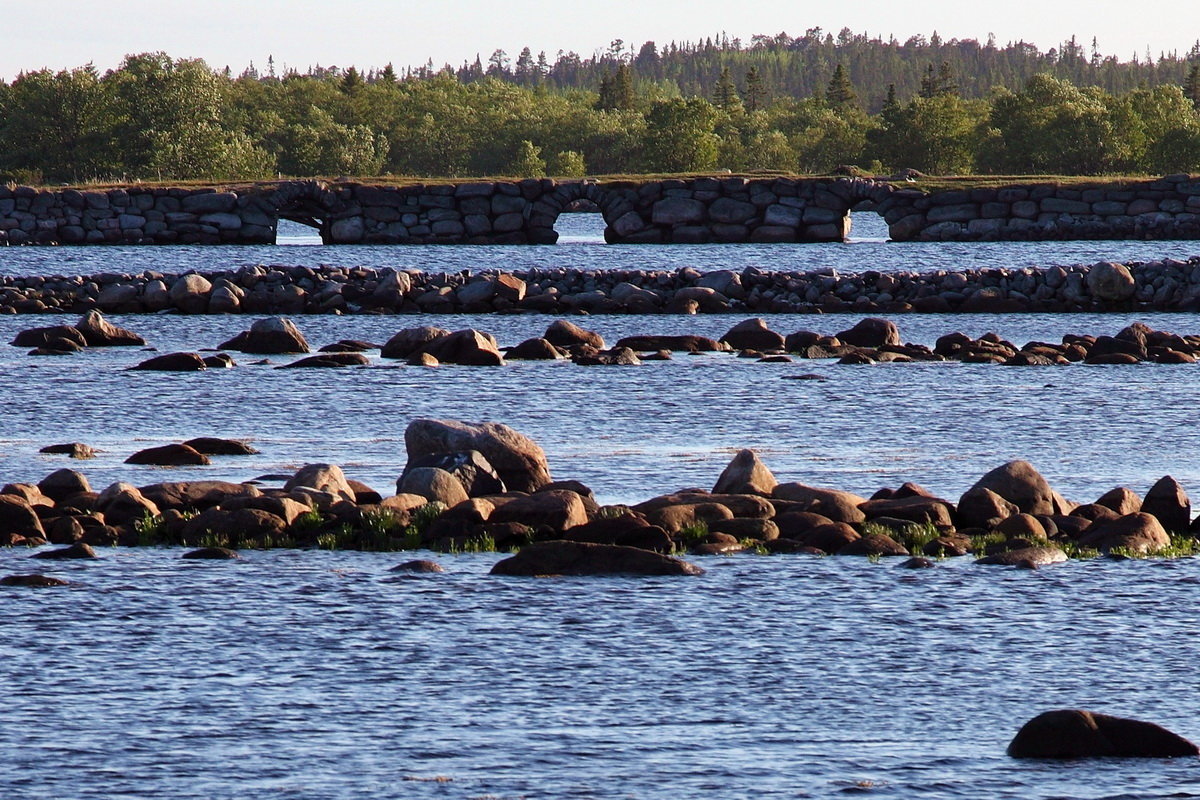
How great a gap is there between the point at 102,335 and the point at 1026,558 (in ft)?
93.8

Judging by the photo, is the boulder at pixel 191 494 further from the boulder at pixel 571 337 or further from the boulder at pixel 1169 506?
the boulder at pixel 571 337

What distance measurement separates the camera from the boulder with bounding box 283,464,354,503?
53.0 feet

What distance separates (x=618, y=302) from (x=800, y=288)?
4.69 metres

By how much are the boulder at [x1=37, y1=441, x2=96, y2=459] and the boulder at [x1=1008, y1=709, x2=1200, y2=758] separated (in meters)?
13.4

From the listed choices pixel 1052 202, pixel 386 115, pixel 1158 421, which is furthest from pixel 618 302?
pixel 386 115

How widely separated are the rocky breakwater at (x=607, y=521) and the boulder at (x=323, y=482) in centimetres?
2

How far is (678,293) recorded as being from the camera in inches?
1917

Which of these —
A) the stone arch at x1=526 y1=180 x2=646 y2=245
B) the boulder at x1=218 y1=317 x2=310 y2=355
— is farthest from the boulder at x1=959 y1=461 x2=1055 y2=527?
the stone arch at x1=526 y1=180 x2=646 y2=245

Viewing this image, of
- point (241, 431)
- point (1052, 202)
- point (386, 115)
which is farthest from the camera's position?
point (386, 115)

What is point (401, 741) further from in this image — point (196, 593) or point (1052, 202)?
point (1052, 202)

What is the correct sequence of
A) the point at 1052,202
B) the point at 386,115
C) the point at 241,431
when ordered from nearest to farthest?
the point at 241,431
the point at 1052,202
the point at 386,115

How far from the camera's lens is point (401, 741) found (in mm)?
9406

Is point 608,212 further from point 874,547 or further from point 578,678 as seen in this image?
point 578,678

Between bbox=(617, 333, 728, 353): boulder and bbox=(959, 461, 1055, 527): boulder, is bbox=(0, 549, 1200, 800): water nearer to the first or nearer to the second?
bbox=(959, 461, 1055, 527): boulder
